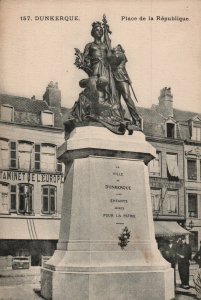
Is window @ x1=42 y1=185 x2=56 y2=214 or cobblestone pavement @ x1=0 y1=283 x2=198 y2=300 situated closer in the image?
cobblestone pavement @ x1=0 y1=283 x2=198 y2=300

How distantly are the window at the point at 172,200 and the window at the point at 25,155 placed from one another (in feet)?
22.0

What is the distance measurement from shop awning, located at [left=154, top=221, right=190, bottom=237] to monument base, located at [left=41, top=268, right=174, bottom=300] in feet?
35.7

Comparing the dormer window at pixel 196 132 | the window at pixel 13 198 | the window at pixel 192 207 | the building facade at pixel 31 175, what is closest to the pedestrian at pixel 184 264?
the building facade at pixel 31 175

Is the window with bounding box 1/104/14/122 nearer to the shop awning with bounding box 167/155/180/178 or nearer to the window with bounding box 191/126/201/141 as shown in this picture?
the shop awning with bounding box 167/155/180/178

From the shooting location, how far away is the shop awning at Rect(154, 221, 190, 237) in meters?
18.4

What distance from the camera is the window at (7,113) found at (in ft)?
58.9

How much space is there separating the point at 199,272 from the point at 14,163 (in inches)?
429

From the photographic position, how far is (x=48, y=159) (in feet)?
62.8

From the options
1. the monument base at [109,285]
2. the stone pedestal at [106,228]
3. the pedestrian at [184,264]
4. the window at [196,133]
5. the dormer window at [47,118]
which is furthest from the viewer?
the window at [196,133]

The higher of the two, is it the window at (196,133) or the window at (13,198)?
the window at (196,133)

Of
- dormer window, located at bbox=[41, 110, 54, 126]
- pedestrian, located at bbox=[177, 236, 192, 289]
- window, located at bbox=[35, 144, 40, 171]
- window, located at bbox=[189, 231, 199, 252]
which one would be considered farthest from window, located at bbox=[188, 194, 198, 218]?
pedestrian, located at bbox=[177, 236, 192, 289]

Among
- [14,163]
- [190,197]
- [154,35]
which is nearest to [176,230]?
[190,197]

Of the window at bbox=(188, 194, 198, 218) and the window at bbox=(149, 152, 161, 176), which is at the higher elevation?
the window at bbox=(149, 152, 161, 176)

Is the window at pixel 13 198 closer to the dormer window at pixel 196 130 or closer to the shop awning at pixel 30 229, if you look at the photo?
the shop awning at pixel 30 229
